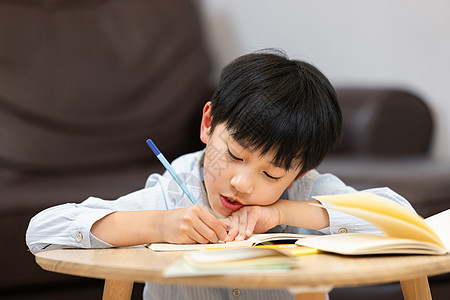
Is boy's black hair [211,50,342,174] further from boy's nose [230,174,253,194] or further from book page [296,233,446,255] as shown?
book page [296,233,446,255]

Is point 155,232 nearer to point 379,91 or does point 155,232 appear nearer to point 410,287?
point 410,287

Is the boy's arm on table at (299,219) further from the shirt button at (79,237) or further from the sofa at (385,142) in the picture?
the sofa at (385,142)

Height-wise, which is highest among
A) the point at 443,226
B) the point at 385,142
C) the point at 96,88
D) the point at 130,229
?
the point at 96,88

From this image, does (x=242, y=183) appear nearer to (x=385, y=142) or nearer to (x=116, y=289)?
(x=116, y=289)

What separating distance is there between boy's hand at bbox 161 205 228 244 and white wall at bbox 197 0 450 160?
3.69 feet

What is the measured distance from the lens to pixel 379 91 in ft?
5.38

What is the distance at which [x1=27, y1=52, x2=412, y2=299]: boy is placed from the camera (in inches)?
31.3

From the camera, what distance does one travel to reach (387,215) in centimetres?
A: 69

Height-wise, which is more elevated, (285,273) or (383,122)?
(285,273)

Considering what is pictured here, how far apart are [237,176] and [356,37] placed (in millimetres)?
1261

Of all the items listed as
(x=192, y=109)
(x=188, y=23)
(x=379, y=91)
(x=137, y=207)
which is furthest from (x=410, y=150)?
(x=137, y=207)

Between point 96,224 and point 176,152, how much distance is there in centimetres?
101

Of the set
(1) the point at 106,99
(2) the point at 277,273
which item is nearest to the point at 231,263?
(2) the point at 277,273

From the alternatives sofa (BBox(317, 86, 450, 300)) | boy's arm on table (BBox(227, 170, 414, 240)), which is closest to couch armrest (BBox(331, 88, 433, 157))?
sofa (BBox(317, 86, 450, 300))
